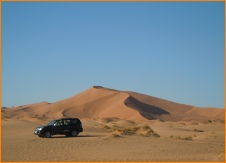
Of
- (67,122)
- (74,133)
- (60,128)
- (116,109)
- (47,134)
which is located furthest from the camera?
(116,109)

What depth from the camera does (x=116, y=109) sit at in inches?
3605

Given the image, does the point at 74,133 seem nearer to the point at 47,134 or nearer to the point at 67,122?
the point at 67,122

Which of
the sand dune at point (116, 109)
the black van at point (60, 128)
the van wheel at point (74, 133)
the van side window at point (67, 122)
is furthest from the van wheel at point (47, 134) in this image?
the sand dune at point (116, 109)

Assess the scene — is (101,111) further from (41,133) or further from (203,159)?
(203,159)

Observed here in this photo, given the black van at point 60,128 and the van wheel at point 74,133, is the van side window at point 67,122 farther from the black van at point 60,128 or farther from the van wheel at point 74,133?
the van wheel at point 74,133

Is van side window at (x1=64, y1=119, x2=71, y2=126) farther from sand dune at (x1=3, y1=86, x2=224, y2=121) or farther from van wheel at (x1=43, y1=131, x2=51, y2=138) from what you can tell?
sand dune at (x1=3, y1=86, x2=224, y2=121)

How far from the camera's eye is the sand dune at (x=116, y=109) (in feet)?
292

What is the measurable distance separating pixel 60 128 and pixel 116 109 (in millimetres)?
63207

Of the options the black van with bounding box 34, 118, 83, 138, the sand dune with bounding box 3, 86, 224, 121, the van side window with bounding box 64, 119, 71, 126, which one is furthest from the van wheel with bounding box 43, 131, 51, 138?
the sand dune with bounding box 3, 86, 224, 121

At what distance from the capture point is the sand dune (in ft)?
292

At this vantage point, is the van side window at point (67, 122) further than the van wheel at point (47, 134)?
Yes

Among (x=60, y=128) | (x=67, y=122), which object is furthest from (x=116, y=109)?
(x=60, y=128)

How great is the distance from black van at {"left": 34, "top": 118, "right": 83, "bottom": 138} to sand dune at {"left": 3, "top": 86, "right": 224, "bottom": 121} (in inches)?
1969

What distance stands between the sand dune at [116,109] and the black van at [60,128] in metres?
50.0
